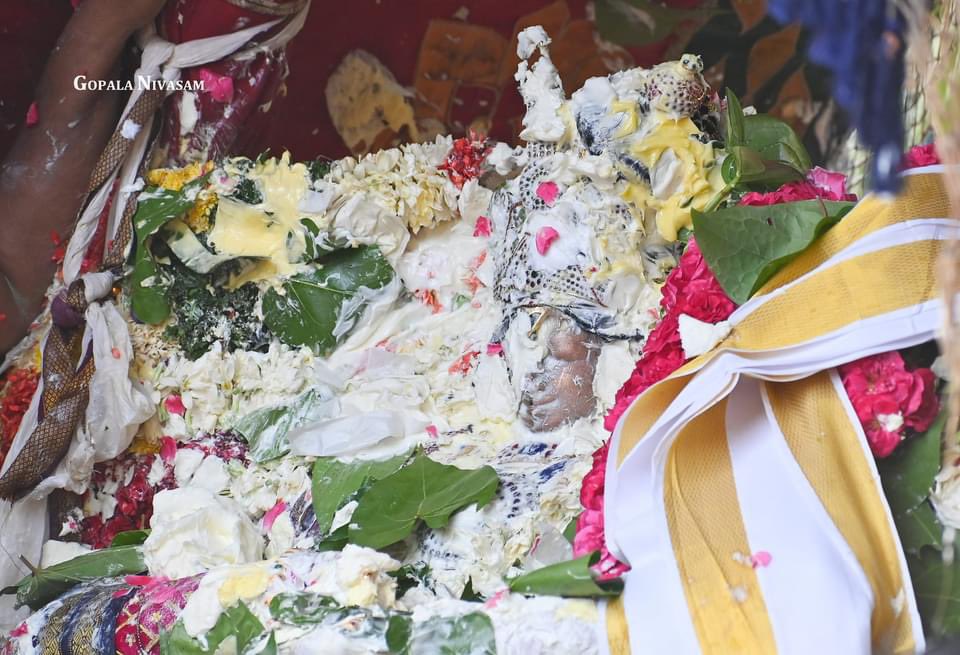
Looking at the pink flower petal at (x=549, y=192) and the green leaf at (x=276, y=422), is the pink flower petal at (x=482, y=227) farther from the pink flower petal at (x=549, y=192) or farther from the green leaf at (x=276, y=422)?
the green leaf at (x=276, y=422)

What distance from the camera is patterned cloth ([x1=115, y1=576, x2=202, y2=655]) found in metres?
0.95

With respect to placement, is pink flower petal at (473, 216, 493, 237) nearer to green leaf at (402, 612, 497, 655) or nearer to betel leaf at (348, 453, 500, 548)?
betel leaf at (348, 453, 500, 548)

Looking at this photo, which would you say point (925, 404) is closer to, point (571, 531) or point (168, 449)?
point (571, 531)

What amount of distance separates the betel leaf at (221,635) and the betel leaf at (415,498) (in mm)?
145

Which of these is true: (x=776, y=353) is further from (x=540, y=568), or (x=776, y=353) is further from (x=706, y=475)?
(x=540, y=568)

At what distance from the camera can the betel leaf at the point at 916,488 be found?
0.78m

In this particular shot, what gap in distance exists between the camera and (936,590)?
2.51 feet

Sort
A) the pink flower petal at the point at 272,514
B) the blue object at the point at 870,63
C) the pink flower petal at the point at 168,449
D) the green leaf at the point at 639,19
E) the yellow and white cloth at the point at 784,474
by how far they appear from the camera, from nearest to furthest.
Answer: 1. the blue object at the point at 870,63
2. the yellow and white cloth at the point at 784,474
3. the pink flower petal at the point at 272,514
4. the pink flower petal at the point at 168,449
5. the green leaf at the point at 639,19

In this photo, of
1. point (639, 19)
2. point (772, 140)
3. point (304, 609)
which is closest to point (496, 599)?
point (304, 609)

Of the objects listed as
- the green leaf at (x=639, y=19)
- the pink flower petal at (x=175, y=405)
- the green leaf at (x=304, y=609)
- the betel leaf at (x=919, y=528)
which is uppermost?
the green leaf at (x=639, y=19)

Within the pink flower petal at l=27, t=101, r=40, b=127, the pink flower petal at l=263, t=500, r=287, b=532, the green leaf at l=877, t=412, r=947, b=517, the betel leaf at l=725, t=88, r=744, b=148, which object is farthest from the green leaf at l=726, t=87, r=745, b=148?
the pink flower petal at l=27, t=101, r=40, b=127

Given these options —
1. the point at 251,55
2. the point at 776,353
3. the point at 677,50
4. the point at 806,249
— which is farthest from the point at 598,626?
the point at 677,50

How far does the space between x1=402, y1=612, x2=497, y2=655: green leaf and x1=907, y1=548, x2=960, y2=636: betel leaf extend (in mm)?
332

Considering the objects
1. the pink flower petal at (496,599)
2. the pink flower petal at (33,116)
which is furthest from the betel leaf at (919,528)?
the pink flower petal at (33,116)
